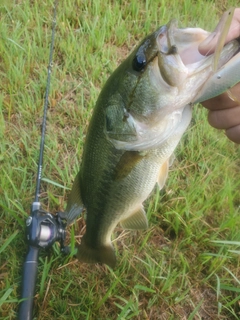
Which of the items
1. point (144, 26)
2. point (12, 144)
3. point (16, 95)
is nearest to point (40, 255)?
point (12, 144)

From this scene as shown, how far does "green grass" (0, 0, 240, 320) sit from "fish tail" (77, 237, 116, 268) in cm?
19

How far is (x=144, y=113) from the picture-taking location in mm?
1445

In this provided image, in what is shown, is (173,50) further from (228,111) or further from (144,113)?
(228,111)

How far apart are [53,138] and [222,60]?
5.41 ft

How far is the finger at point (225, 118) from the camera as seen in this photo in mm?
1619

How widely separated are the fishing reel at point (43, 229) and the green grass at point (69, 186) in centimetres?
10

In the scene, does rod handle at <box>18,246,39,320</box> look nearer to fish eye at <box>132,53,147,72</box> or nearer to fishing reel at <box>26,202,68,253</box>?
fishing reel at <box>26,202,68,253</box>

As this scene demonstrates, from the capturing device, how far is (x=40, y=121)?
9.31 ft

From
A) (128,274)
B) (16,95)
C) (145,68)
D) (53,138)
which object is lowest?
(128,274)


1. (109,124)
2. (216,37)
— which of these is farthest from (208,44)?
(109,124)

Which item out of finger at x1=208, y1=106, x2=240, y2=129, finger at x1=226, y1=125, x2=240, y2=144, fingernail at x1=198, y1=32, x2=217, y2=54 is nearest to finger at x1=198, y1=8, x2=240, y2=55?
fingernail at x1=198, y1=32, x2=217, y2=54

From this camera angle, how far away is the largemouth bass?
1325 millimetres

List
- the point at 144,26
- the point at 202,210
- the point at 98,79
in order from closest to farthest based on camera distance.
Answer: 1. the point at 202,210
2. the point at 98,79
3. the point at 144,26

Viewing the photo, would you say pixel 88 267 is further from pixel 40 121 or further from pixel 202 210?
pixel 40 121
